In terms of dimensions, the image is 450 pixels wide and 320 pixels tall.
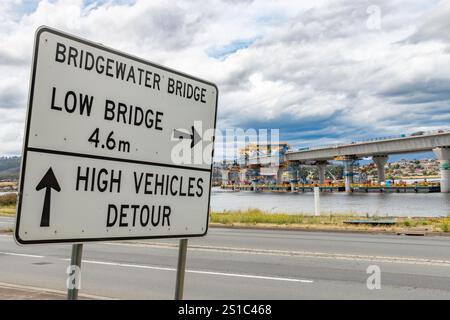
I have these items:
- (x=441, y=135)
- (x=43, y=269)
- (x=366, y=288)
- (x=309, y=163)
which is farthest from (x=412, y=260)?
→ (x=309, y=163)

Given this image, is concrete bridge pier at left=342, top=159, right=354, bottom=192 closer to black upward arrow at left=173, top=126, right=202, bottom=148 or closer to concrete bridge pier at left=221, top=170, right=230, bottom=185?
concrete bridge pier at left=221, top=170, right=230, bottom=185

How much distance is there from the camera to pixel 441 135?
244 feet

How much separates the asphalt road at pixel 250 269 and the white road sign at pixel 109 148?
12.5 ft

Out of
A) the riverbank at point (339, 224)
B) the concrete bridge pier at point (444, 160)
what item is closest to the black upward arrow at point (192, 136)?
the riverbank at point (339, 224)

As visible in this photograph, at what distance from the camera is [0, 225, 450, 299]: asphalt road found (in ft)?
23.8

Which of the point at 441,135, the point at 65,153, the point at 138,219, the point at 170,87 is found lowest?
the point at 138,219

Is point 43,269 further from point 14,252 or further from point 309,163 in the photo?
point 309,163

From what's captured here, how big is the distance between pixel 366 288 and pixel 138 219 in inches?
236

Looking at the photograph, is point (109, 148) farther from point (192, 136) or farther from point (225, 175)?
point (225, 175)

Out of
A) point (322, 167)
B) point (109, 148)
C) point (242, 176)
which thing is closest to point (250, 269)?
point (109, 148)

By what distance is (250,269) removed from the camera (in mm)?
9289

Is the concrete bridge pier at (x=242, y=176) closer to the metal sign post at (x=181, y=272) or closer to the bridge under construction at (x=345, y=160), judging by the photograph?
the bridge under construction at (x=345, y=160)

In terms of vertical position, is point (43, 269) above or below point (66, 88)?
below

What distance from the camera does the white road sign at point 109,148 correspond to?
199 centimetres
